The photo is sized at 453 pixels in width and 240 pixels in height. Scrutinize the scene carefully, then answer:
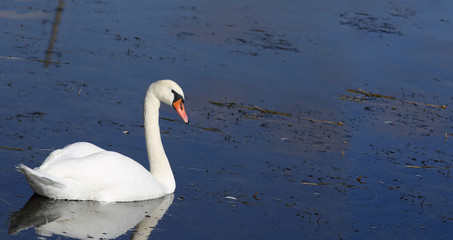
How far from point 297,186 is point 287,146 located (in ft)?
4.47

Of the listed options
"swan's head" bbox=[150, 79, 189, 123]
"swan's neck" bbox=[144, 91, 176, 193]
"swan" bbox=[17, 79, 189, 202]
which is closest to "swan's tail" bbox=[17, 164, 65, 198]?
"swan" bbox=[17, 79, 189, 202]

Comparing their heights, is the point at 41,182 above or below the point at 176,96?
below

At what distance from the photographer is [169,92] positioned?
24.0 ft

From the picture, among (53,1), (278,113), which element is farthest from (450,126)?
(53,1)

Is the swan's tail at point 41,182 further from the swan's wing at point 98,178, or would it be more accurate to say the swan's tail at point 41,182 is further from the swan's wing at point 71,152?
the swan's wing at point 71,152

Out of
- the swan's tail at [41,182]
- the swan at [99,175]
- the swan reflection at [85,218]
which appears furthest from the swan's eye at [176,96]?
the swan's tail at [41,182]

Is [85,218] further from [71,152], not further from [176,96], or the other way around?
[176,96]

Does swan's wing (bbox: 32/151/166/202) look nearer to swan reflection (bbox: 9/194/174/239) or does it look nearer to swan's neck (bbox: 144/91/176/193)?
swan reflection (bbox: 9/194/174/239)

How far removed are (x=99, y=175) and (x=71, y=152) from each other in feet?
1.09

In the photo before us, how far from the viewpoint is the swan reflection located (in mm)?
5820

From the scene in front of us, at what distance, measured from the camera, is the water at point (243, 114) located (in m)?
6.80

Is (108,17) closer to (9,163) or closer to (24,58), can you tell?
(24,58)

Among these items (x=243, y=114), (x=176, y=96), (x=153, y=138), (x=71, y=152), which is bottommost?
(x=71, y=152)

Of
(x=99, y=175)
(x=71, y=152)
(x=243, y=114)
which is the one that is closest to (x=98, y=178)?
(x=99, y=175)
